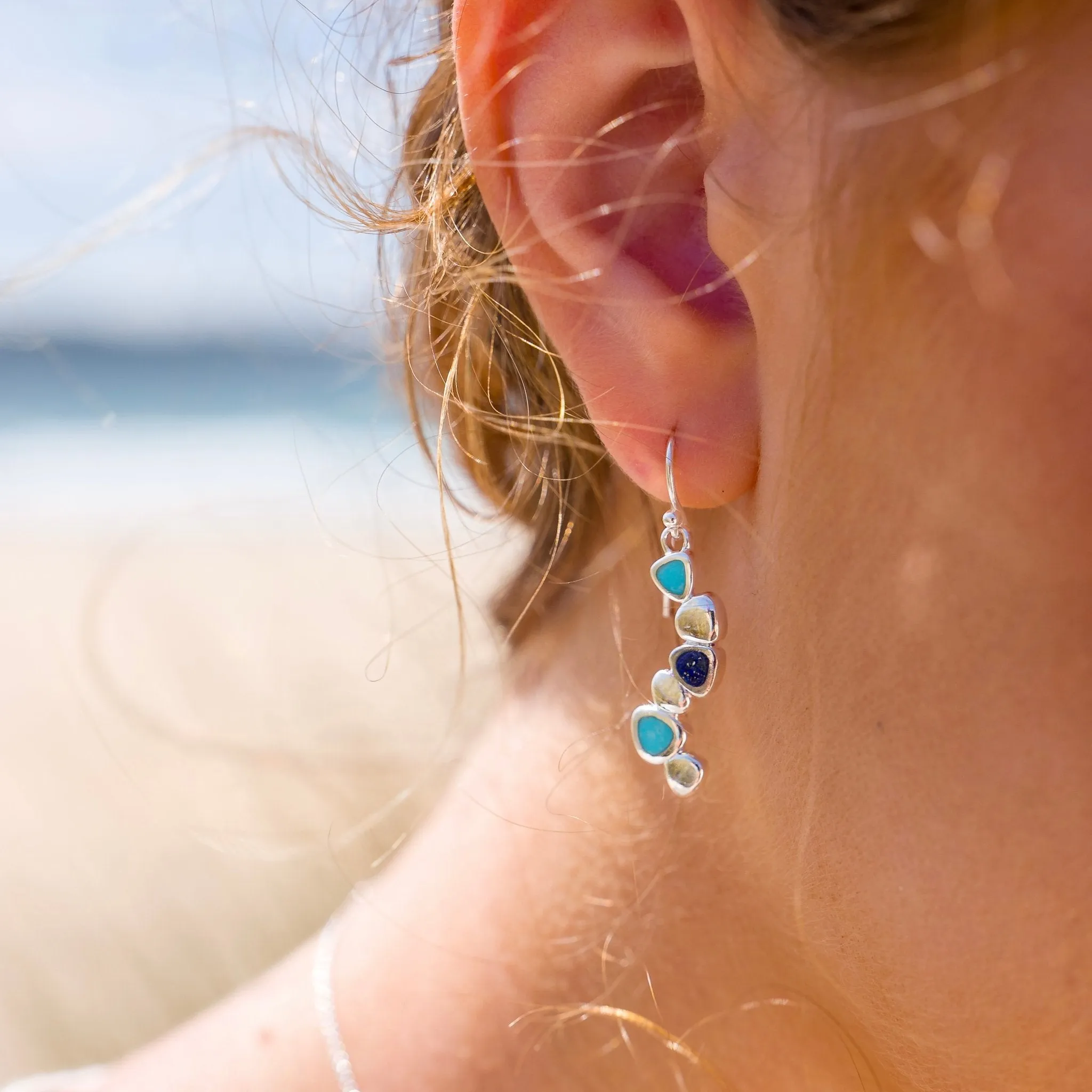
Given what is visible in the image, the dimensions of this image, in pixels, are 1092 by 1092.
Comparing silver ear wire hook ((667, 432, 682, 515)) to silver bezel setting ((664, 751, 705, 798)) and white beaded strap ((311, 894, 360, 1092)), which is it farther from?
white beaded strap ((311, 894, 360, 1092))

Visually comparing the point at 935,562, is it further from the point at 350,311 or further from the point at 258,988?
the point at 258,988

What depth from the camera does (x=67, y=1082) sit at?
1.56 metres

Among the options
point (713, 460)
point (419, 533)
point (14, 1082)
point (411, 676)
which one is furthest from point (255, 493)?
point (713, 460)

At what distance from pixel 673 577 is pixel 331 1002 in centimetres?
72

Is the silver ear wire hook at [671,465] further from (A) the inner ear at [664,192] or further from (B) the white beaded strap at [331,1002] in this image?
(B) the white beaded strap at [331,1002]

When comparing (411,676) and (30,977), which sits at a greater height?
(411,676)

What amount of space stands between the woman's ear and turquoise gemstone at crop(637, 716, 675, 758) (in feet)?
0.70

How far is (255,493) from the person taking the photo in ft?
21.7

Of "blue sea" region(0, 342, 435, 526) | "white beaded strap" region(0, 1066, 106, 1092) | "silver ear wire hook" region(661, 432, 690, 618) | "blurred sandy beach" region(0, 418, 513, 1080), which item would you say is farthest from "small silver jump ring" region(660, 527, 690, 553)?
"blue sea" region(0, 342, 435, 526)

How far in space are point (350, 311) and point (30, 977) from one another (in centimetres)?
190

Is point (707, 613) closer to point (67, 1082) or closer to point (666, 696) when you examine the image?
point (666, 696)

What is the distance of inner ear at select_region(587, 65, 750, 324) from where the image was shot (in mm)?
800

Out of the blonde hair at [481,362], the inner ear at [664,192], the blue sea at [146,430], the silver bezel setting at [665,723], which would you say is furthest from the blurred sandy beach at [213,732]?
the blue sea at [146,430]

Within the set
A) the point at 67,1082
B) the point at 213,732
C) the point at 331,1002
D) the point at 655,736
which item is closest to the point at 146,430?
the point at 213,732
